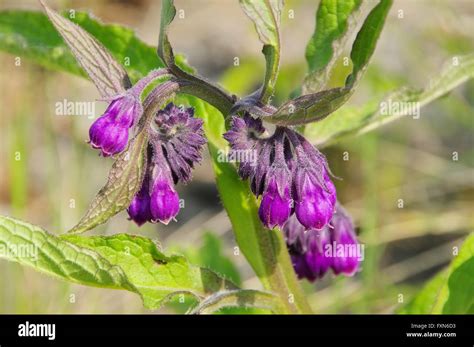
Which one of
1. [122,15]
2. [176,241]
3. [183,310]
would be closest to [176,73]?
[183,310]

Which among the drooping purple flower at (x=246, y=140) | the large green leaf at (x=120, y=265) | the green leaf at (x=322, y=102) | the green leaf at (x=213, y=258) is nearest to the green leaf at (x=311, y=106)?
the green leaf at (x=322, y=102)

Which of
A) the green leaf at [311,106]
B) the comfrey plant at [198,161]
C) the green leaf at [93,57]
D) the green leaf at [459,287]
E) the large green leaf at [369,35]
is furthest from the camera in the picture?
the green leaf at [459,287]

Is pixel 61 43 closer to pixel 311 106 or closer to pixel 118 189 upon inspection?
pixel 118 189

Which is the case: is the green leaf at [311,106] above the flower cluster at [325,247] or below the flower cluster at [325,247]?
above

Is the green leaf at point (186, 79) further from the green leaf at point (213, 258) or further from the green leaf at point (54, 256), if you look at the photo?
the green leaf at point (213, 258)

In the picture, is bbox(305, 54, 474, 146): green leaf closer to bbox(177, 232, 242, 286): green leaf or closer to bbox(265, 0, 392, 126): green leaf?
bbox(265, 0, 392, 126): green leaf

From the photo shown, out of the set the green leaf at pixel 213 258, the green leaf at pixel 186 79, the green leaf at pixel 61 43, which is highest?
the green leaf at pixel 61 43

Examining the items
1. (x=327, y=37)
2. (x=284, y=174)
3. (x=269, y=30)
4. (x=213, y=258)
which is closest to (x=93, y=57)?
(x=269, y=30)

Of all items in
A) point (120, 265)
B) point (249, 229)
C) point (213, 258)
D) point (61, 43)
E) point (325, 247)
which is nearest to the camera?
point (120, 265)
